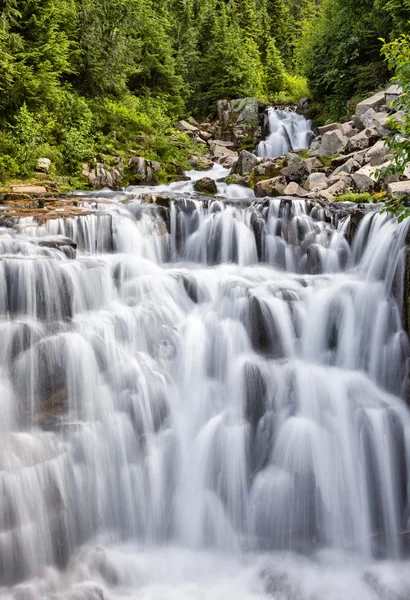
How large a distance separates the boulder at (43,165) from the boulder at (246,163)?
783 cm

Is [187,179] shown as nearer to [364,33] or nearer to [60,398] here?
[364,33]

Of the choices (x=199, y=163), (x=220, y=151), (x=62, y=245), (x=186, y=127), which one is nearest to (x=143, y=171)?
(x=199, y=163)

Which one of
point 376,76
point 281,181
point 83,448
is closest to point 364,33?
point 376,76

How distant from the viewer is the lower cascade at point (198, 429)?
5055 millimetres

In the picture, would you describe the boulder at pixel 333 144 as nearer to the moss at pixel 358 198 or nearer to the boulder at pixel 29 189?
the moss at pixel 358 198

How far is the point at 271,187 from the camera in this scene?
15.4 meters

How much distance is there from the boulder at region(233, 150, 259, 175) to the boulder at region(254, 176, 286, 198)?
2.88m

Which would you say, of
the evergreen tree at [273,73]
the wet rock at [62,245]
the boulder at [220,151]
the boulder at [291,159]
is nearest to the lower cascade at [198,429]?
the wet rock at [62,245]

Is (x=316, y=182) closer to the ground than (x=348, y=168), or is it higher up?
closer to the ground

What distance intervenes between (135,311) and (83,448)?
246cm

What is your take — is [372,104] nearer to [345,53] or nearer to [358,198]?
[345,53]

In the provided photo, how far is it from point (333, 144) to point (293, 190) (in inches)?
176

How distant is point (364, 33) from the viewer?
2136cm

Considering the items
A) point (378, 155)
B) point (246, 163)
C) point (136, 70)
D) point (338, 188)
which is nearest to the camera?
point (338, 188)
